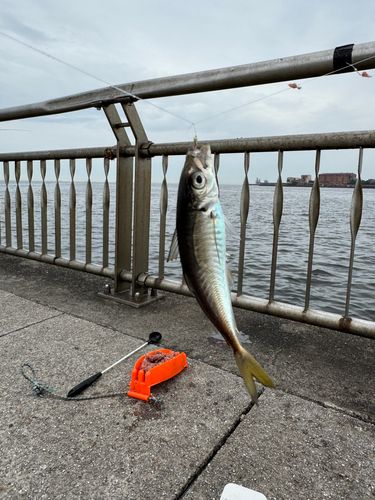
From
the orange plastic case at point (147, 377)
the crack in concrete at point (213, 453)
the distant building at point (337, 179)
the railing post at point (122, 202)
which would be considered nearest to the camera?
the crack in concrete at point (213, 453)

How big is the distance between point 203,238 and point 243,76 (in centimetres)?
192

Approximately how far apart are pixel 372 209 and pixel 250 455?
89.5 ft

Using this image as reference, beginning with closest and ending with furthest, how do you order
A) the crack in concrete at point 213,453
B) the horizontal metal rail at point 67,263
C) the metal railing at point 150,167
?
the crack in concrete at point 213,453 < the metal railing at point 150,167 < the horizontal metal rail at point 67,263

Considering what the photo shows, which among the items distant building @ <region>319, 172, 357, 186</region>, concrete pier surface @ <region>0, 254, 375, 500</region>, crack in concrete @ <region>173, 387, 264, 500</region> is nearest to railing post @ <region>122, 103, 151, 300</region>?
concrete pier surface @ <region>0, 254, 375, 500</region>

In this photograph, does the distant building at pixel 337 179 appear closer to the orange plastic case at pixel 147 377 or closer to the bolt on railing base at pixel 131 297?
the orange plastic case at pixel 147 377

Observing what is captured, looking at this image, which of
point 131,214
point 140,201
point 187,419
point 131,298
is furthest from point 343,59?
point 131,298

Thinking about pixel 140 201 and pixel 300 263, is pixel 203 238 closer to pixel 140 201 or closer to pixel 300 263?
pixel 140 201

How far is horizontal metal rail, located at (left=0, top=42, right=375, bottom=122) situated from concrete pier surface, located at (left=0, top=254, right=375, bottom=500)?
179cm

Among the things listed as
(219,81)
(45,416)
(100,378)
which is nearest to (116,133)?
(219,81)

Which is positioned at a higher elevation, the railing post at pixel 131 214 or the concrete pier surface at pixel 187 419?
the railing post at pixel 131 214

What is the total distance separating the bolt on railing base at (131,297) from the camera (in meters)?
3.65

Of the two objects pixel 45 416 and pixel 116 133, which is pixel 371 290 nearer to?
pixel 116 133

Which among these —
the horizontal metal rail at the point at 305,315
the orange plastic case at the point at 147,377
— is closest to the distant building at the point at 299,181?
the horizontal metal rail at the point at 305,315

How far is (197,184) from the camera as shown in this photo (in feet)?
3.32
